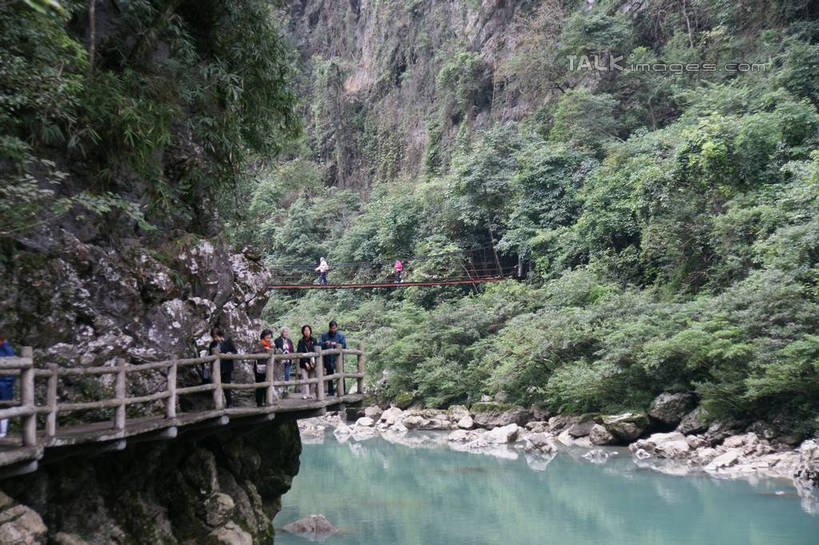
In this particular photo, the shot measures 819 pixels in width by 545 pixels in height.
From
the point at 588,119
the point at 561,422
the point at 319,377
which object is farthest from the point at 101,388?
the point at 588,119

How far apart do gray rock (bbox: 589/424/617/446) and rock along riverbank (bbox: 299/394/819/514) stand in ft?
0.06

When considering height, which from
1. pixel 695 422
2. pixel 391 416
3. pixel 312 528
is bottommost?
pixel 312 528

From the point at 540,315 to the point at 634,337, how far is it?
12.0 ft

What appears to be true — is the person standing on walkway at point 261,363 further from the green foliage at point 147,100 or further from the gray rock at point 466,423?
the gray rock at point 466,423

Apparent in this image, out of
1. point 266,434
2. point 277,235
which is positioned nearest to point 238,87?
point 266,434

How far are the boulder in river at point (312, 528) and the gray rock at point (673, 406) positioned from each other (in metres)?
6.75

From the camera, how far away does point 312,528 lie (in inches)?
380

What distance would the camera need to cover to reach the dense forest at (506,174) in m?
6.97

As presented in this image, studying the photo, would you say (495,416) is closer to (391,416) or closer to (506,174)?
(391,416)

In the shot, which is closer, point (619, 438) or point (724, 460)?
point (724, 460)

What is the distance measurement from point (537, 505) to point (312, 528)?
337 centimetres

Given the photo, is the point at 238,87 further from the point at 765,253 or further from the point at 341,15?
the point at 341,15

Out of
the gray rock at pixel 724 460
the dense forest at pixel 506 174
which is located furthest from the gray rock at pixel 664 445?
the dense forest at pixel 506 174

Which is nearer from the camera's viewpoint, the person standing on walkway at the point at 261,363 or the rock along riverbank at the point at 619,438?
the person standing on walkway at the point at 261,363
